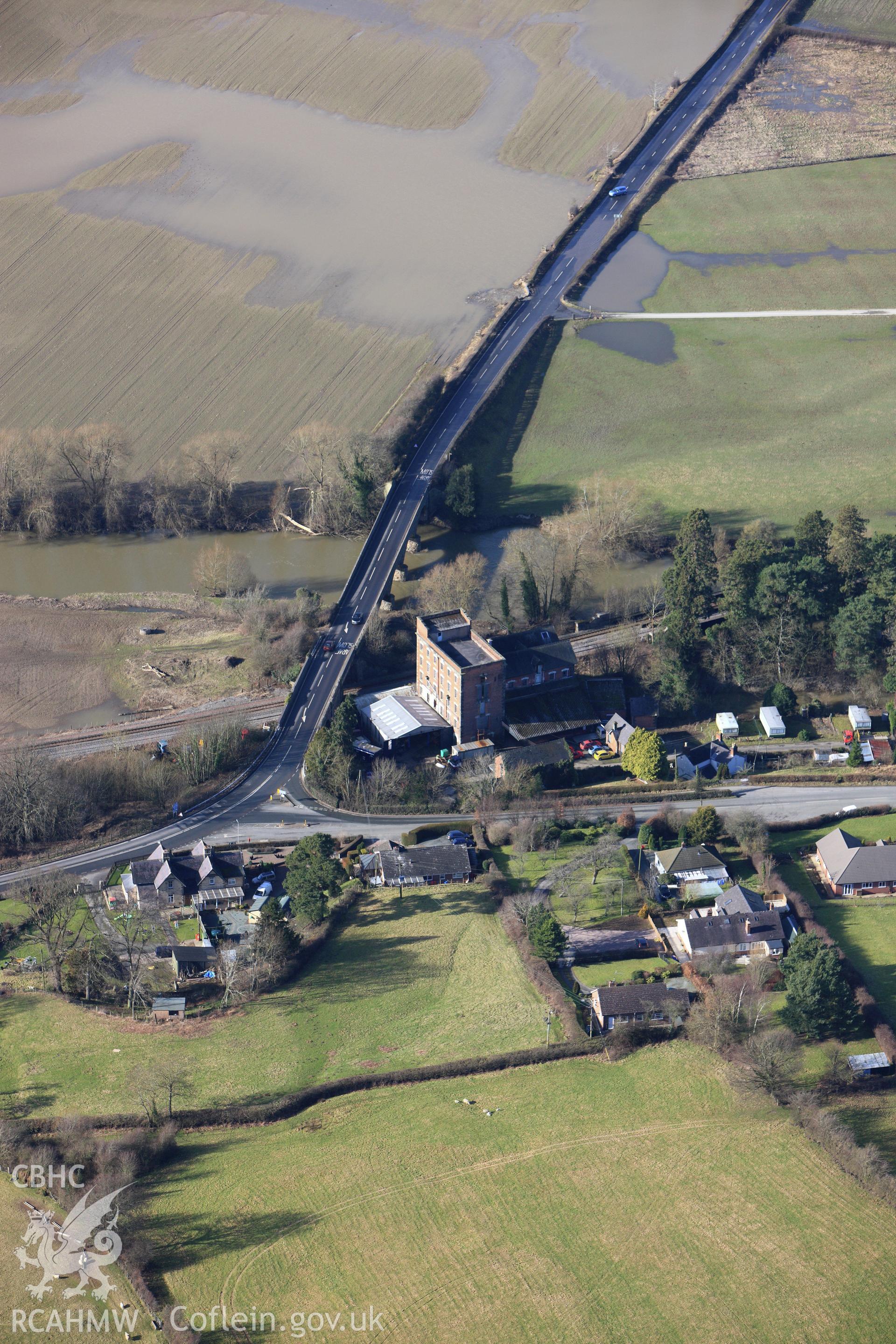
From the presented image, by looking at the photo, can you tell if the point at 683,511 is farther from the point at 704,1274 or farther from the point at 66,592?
the point at 704,1274

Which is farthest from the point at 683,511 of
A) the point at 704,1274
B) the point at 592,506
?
the point at 704,1274

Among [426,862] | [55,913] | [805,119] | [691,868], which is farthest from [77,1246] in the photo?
[805,119]

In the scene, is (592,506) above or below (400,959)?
above

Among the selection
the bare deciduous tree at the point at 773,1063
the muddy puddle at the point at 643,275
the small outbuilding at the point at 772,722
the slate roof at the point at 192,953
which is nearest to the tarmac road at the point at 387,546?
the muddy puddle at the point at 643,275

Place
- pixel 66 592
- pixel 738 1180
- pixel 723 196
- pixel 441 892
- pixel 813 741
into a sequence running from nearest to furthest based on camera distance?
pixel 738 1180 < pixel 441 892 < pixel 813 741 < pixel 66 592 < pixel 723 196

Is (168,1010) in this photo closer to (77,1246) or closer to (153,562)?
(77,1246)

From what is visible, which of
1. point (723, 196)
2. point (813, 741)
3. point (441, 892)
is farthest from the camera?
point (723, 196)
